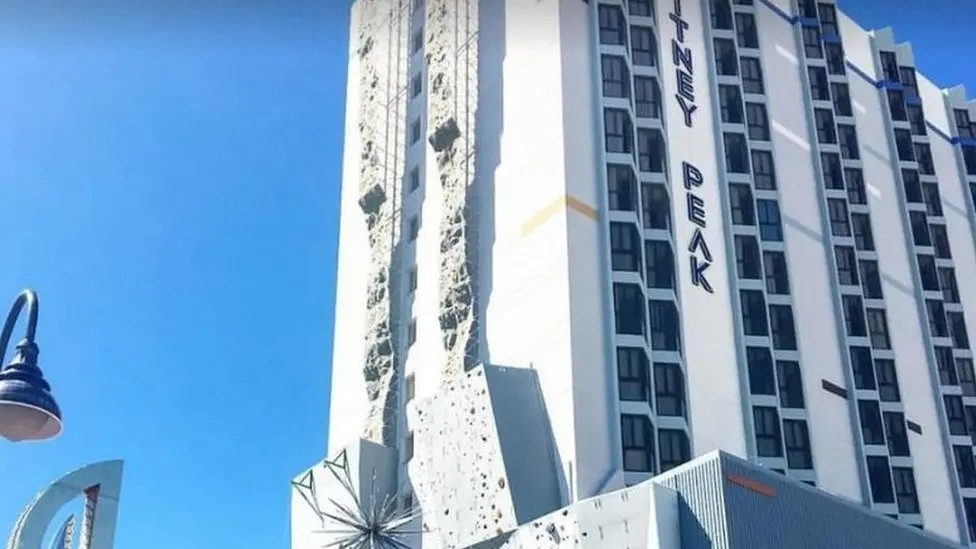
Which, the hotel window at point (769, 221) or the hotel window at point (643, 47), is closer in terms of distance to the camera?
the hotel window at point (643, 47)

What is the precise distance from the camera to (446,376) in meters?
51.5

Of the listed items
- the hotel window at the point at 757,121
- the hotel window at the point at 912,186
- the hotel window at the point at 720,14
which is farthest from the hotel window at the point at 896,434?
the hotel window at the point at 720,14

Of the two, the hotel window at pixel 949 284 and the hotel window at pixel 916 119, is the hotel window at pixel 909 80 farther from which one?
the hotel window at pixel 949 284

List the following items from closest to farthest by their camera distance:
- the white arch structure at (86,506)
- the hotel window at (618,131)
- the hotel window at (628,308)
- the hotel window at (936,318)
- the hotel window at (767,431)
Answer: the white arch structure at (86,506) → the hotel window at (628,308) → the hotel window at (767,431) → the hotel window at (618,131) → the hotel window at (936,318)

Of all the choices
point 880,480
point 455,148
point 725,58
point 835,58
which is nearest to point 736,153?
point 725,58

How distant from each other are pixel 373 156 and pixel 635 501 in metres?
30.2

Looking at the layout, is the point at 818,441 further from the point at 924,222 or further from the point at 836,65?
the point at 836,65

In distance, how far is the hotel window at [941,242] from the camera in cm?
6725

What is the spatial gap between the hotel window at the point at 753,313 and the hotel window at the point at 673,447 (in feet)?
24.1

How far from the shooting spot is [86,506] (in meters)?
23.4

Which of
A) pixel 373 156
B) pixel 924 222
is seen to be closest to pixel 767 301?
pixel 924 222

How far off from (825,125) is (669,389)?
2255cm

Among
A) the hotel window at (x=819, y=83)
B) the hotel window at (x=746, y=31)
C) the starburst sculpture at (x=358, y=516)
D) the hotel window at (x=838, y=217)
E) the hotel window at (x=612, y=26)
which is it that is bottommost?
the starburst sculpture at (x=358, y=516)

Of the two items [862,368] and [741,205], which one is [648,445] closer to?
[741,205]
